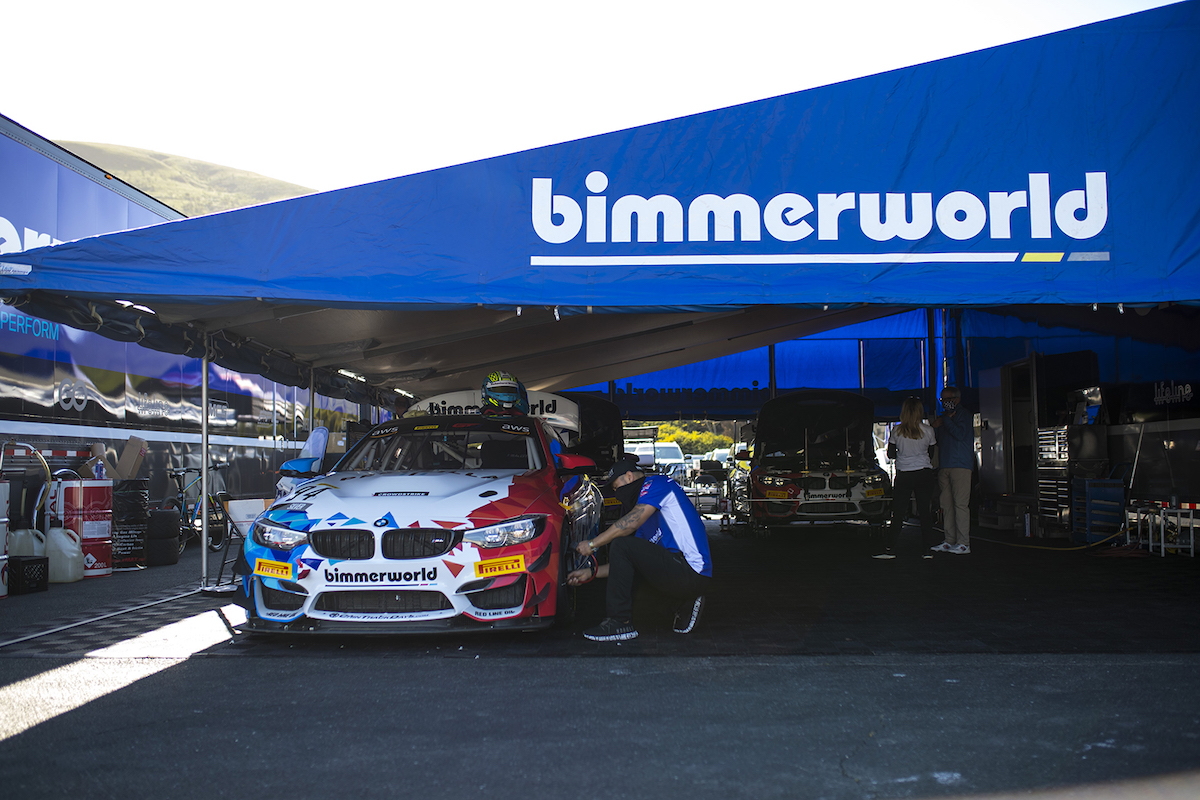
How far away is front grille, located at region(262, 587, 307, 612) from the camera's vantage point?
5152mm

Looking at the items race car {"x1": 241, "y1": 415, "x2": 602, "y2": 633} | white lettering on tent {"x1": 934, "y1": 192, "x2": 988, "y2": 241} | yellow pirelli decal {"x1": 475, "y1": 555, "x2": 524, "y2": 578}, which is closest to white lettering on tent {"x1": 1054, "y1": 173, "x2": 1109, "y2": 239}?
white lettering on tent {"x1": 934, "y1": 192, "x2": 988, "y2": 241}

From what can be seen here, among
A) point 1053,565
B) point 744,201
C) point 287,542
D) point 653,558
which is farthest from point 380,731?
point 1053,565

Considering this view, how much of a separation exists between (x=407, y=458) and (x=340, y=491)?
1366 millimetres

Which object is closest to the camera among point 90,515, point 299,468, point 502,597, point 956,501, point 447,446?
point 502,597

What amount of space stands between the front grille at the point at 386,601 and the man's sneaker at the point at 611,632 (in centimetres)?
93

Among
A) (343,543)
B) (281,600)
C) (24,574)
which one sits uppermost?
(343,543)

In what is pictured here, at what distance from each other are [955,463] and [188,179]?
150 metres

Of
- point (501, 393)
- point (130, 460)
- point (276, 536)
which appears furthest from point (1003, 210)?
point (130, 460)

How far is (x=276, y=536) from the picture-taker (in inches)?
206

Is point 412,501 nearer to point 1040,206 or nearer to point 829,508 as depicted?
point 1040,206

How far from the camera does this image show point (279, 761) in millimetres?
3250

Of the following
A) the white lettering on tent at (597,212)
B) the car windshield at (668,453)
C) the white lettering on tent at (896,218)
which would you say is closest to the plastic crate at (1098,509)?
the white lettering on tent at (896,218)

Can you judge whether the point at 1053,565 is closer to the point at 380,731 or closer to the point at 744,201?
the point at 744,201

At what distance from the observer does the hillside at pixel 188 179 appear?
120125 mm
